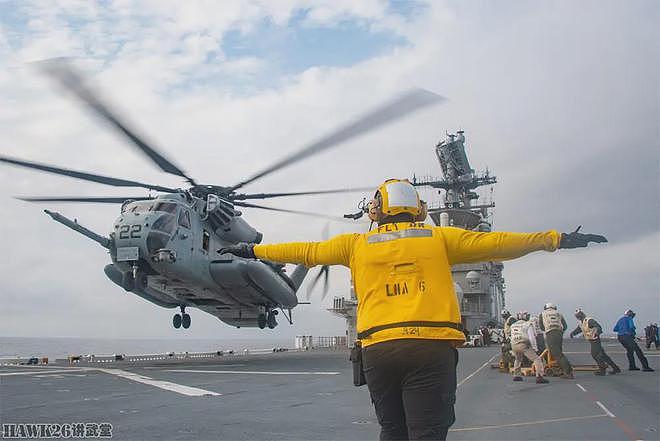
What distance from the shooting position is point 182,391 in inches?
427

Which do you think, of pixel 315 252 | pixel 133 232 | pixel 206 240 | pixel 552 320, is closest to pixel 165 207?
pixel 133 232

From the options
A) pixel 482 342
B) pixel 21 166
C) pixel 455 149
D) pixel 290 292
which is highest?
pixel 455 149

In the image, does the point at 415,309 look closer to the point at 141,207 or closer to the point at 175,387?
the point at 175,387

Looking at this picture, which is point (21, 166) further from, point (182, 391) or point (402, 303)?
point (402, 303)

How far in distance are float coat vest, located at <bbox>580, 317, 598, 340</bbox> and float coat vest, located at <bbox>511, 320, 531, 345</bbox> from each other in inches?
74.4

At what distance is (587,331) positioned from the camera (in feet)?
47.1

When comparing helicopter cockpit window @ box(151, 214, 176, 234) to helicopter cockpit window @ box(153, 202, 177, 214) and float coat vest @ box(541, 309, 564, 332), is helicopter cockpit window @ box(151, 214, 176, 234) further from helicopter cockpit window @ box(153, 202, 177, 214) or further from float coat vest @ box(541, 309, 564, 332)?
float coat vest @ box(541, 309, 564, 332)

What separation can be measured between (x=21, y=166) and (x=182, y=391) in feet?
27.0

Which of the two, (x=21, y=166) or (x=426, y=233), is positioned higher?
(x=21, y=166)

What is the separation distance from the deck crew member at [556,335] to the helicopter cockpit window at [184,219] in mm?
11774

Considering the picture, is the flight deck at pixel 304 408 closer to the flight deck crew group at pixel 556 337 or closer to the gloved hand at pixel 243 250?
the flight deck crew group at pixel 556 337

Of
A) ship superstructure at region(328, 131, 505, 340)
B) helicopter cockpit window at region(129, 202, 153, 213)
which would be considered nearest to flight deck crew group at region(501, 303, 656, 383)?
helicopter cockpit window at region(129, 202, 153, 213)

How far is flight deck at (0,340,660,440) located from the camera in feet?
21.3

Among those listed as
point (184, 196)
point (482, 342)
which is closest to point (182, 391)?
point (184, 196)
